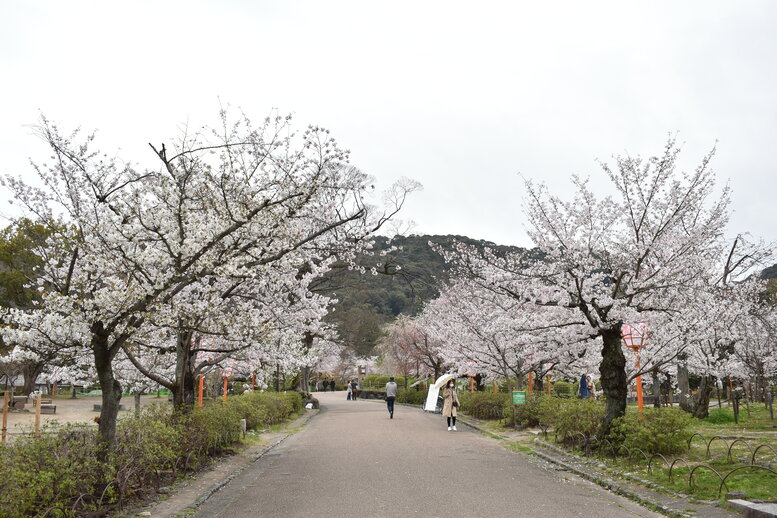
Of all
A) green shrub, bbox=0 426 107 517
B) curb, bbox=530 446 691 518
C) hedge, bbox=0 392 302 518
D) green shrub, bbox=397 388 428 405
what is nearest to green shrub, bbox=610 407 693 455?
curb, bbox=530 446 691 518

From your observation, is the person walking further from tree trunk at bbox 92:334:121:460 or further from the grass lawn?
tree trunk at bbox 92:334:121:460

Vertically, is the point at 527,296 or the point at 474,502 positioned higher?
the point at 527,296

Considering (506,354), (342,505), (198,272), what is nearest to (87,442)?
(198,272)

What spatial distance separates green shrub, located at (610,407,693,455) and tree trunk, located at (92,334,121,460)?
26.7ft

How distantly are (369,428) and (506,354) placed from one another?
5508mm

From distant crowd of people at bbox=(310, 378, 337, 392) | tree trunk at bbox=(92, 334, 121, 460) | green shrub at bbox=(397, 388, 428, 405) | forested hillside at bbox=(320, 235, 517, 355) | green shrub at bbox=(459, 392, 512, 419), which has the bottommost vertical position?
distant crowd of people at bbox=(310, 378, 337, 392)

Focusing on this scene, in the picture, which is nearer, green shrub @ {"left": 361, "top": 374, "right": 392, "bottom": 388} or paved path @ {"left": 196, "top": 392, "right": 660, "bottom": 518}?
paved path @ {"left": 196, "top": 392, "right": 660, "bottom": 518}

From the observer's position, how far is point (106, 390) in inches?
303

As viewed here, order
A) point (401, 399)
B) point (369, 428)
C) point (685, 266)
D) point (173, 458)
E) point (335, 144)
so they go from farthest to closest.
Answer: point (401, 399), point (369, 428), point (685, 266), point (173, 458), point (335, 144)

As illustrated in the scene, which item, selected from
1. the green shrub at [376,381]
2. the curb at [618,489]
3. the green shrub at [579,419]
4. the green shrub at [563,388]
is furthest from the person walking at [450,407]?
the green shrub at [376,381]

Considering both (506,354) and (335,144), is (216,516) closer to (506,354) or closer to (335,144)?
(335,144)

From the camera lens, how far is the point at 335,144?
329 inches

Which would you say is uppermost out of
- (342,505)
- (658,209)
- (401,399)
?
(658,209)

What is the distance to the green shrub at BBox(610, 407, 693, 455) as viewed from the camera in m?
9.71
